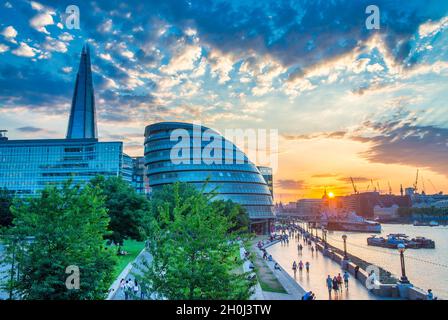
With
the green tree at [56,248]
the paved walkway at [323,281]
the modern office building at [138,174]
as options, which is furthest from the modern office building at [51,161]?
the green tree at [56,248]

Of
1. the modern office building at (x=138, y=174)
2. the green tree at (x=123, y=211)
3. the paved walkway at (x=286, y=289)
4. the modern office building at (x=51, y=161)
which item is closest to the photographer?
the paved walkway at (x=286, y=289)

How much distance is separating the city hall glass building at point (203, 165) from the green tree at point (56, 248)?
258 feet

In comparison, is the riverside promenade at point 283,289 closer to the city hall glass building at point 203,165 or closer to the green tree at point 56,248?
the green tree at point 56,248

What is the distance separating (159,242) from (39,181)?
6047 inches

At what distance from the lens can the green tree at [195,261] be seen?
10.9m

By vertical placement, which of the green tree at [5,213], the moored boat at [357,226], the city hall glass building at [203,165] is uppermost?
the city hall glass building at [203,165]

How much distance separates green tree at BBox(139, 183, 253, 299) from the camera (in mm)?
10891

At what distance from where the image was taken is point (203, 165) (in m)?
99.3

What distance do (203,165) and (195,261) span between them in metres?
88.0

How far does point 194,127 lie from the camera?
103750 mm

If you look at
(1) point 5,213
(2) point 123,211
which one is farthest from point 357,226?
(2) point 123,211

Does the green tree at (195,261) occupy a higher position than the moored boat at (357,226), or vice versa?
the green tree at (195,261)
